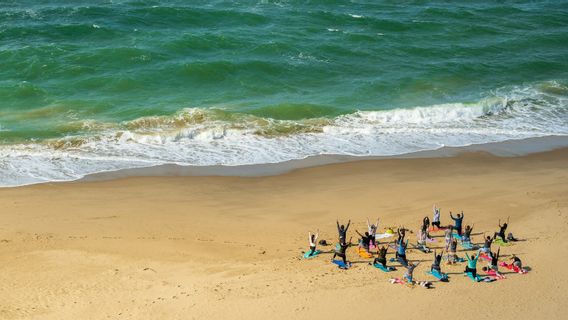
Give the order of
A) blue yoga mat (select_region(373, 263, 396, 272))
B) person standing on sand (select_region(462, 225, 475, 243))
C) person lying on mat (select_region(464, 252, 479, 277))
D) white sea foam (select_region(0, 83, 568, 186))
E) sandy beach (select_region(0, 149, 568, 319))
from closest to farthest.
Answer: sandy beach (select_region(0, 149, 568, 319)) < person lying on mat (select_region(464, 252, 479, 277)) < blue yoga mat (select_region(373, 263, 396, 272)) < person standing on sand (select_region(462, 225, 475, 243)) < white sea foam (select_region(0, 83, 568, 186))

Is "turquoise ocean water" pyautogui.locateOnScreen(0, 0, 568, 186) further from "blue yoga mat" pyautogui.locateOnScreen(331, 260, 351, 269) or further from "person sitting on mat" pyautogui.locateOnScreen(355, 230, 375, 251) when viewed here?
"blue yoga mat" pyautogui.locateOnScreen(331, 260, 351, 269)

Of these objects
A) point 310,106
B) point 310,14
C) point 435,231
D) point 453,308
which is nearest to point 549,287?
point 453,308

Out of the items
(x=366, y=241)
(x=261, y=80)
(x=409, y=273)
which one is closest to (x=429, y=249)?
(x=366, y=241)

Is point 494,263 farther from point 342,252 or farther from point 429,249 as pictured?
point 342,252

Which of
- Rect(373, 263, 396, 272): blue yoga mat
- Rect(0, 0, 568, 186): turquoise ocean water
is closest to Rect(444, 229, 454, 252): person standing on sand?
Rect(373, 263, 396, 272): blue yoga mat

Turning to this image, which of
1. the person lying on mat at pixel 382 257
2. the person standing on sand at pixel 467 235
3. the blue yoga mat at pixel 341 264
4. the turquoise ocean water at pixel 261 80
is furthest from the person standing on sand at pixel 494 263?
the turquoise ocean water at pixel 261 80

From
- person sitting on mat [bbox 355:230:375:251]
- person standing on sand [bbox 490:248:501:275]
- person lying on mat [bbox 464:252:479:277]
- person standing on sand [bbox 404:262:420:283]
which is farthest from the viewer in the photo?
person sitting on mat [bbox 355:230:375:251]

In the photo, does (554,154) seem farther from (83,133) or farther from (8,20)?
(8,20)
